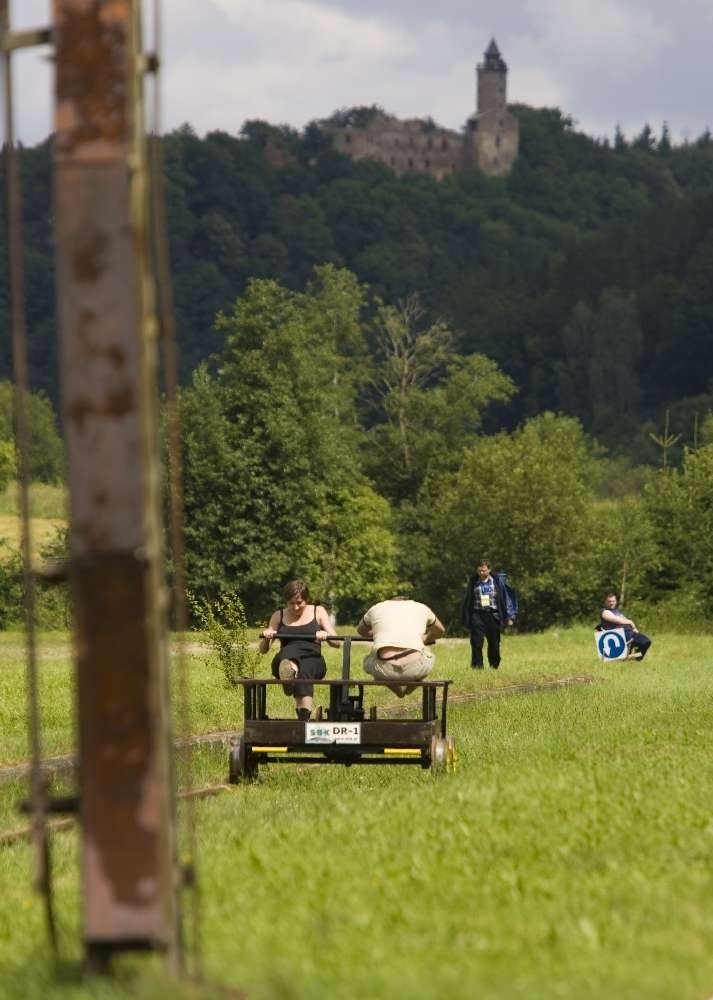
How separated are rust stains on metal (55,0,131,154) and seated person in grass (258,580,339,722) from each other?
12.0m

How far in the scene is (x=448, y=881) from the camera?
1005 cm

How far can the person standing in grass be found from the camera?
117ft

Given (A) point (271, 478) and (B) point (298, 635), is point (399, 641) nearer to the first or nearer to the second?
(B) point (298, 635)

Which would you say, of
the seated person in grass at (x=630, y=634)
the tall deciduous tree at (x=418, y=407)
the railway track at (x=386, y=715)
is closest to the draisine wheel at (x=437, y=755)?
the railway track at (x=386, y=715)

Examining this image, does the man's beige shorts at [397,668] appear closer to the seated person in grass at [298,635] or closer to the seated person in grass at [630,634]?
the seated person in grass at [298,635]

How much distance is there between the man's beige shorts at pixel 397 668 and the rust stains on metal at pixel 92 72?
11.5m

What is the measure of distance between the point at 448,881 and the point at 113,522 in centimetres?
365

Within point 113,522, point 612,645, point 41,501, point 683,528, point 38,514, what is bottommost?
point 38,514

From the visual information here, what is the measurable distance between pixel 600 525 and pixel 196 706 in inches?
2696

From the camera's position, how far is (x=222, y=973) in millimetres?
7422

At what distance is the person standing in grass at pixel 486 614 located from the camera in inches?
1404

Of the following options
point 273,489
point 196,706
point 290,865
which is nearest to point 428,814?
point 290,865

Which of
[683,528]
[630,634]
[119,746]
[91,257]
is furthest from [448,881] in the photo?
[683,528]

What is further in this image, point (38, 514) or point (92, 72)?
point (38, 514)
